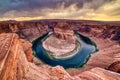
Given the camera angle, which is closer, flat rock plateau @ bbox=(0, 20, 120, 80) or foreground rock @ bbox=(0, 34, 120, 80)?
foreground rock @ bbox=(0, 34, 120, 80)

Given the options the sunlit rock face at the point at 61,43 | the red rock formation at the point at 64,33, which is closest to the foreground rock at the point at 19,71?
the sunlit rock face at the point at 61,43

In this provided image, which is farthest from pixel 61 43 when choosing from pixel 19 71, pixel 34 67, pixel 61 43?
pixel 19 71

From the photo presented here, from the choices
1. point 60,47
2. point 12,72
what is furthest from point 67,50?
point 12,72

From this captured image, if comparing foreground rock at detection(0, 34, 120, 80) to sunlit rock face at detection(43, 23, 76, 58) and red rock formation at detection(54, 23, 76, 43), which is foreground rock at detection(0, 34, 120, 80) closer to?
sunlit rock face at detection(43, 23, 76, 58)

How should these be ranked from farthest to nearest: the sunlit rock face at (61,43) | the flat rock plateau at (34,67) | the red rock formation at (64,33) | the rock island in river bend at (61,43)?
the red rock formation at (64,33) < the sunlit rock face at (61,43) < the rock island in river bend at (61,43) < the flat rock plateau at (34,67)

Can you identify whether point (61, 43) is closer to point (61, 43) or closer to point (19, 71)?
point (61, 43)

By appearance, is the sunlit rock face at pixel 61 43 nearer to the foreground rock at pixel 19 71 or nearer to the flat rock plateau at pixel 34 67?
the flat rock plateau at pixel 34 67

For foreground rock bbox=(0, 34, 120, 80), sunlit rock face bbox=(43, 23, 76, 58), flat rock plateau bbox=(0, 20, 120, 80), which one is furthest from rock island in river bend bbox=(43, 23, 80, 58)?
foreground rock bbox=(0, 34, 120, 80)

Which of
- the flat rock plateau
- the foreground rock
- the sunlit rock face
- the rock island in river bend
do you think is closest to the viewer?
the foreground rock

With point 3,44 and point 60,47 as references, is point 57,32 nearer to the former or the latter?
point 60,47

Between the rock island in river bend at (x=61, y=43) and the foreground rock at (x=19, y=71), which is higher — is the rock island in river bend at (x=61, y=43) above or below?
below
